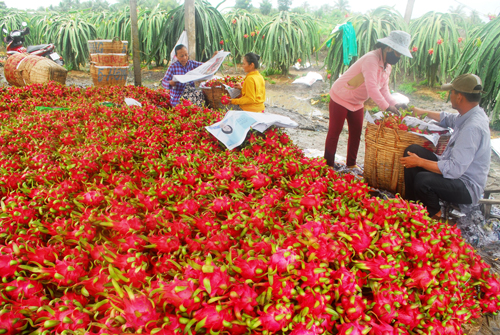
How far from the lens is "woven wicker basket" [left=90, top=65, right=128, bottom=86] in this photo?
512 cm

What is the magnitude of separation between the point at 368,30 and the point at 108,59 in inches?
218

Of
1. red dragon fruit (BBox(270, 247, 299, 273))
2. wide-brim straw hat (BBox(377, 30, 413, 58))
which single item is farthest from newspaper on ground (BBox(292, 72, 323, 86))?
red dragon fruit (BBox(270, 247, 299, 273))

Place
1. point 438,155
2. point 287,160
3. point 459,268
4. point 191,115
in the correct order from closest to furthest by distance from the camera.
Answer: point 459,268 < point 287,160 < point 438,155 < point 191,115

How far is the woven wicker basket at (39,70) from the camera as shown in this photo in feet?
17.7

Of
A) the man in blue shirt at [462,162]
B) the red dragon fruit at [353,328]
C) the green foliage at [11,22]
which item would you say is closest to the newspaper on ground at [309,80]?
the man in blue shirt at [462,162]

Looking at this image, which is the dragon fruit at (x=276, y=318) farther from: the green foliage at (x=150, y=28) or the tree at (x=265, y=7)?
the tree at (x=265, y=7)

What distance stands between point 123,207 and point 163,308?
56 centimetres

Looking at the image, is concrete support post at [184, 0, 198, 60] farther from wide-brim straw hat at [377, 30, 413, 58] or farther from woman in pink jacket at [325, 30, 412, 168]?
wide-brim straw hat at [377, 30, 413, 58]

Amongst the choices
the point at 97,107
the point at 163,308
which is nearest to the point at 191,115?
the point at 97,107

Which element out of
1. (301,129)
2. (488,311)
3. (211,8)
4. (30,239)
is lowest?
(301,129)

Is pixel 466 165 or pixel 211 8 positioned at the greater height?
pixel 211 8

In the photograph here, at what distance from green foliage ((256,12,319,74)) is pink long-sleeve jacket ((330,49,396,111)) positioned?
7087mm

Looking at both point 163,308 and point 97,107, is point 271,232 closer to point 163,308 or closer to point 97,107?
point 163,308

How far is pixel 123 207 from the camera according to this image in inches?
50.1
